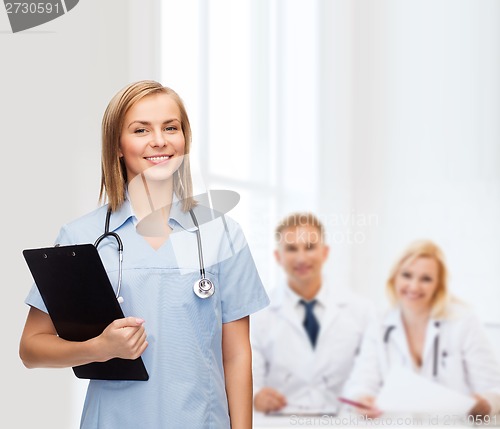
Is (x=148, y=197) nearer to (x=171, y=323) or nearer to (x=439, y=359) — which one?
(x=171, y=323)

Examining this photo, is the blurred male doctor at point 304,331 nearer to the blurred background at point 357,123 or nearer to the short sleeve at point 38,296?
the blurred background at point 357,123

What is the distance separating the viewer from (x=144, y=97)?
3.19 feet

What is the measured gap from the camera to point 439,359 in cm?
237

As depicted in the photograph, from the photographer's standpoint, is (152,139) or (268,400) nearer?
(152,139)

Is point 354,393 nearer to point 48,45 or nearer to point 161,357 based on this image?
point 48,45

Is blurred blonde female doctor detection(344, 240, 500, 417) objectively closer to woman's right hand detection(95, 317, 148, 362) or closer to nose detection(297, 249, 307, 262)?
nose detection(297, 249, 307, 262)

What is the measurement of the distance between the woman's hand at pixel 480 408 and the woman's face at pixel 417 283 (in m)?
0.33

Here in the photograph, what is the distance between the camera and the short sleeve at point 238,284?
966 millimetres

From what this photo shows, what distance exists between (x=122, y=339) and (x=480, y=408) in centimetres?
181

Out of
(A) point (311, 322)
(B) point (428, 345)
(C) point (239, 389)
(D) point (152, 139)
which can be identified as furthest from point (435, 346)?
(D) point (152, 139)

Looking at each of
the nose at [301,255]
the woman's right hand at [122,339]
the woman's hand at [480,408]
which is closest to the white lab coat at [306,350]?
the nose at [301,255]

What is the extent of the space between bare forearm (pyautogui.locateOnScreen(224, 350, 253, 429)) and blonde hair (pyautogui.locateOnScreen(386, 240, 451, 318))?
152 cm

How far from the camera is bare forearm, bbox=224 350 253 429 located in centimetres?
96

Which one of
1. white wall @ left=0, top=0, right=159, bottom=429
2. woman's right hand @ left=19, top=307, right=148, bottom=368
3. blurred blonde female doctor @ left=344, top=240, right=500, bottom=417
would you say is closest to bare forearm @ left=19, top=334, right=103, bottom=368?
woman's right hand @ left=19, top=307, right=148, bottom=368
